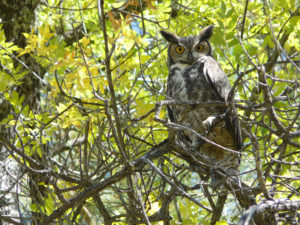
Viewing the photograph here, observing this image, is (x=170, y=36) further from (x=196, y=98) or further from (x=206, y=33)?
(x=196, y=98)

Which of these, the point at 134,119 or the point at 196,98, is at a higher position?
the point at 196,98

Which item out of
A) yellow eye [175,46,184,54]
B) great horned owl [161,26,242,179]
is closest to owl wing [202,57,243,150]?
great horned owl [161,26,242,179]

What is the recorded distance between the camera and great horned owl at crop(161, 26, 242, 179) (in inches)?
123

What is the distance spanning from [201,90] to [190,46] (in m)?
0.45

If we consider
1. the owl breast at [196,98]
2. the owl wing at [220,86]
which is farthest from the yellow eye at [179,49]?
the owl wing at [220,86]

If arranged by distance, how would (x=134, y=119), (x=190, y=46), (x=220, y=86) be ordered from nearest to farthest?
(x=134, y=119), (x=220, y=86), (x=190, y=46)

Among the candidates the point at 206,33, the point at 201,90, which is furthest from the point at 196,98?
the point at 206,33

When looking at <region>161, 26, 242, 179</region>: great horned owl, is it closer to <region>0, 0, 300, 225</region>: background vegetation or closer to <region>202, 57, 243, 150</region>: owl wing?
<region>202, 57, 243, 150</region>: owl wing

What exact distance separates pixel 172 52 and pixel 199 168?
4.02 ft

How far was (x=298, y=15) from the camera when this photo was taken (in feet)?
7.59

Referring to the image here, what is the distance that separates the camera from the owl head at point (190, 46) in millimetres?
3332

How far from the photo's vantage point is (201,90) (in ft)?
10.4

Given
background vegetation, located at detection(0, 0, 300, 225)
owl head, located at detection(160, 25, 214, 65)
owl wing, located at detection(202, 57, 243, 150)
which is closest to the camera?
background vegetation, located at detection(0, 0, 300, 225)

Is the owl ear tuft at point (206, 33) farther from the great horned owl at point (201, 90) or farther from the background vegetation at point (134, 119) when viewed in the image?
the background vegetation at point (134, 119)
